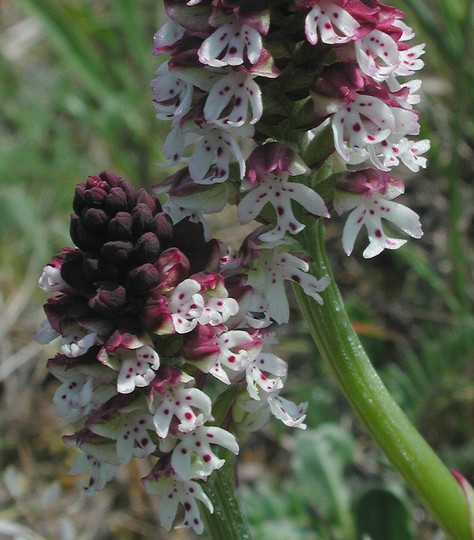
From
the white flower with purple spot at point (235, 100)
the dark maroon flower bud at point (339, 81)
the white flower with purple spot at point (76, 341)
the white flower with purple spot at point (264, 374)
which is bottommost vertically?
the white flower with purple spot at point (264, 374)

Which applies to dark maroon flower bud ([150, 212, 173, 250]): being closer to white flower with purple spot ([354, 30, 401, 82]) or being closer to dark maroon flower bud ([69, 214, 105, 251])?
dark maroon flower bud ([69, 214, 105, 251])

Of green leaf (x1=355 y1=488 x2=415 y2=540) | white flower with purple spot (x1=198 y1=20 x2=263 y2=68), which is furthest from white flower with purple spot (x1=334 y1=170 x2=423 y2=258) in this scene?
green leaf (x1=355 y1=488 x2=415 y2=540)

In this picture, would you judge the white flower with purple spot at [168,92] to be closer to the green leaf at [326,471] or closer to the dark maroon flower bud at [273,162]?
the dark maroon flower bud at [273,162]

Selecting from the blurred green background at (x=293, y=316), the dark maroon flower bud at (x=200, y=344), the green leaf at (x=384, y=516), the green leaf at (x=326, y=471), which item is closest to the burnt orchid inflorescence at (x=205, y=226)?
the dark maroon flower bud at (x=200, y=344)

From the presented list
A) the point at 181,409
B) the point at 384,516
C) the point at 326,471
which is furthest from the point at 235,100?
Answer: the point at 326,471

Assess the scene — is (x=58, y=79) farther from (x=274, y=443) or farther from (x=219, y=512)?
(x=219, y=512)

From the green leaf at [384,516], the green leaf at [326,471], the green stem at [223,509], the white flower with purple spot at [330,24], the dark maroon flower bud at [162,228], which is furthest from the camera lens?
the green leaf at [326,471]
